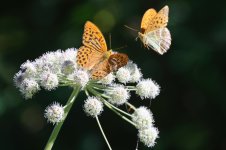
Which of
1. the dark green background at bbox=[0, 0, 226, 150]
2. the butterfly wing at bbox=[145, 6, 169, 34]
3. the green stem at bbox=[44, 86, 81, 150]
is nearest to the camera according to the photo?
the green stem at bbox=[44, 86, 81, 150]

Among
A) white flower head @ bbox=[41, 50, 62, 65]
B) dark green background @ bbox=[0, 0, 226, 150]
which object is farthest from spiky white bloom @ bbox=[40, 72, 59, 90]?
dark green background @ bbox=[0, 0, 226, 150]

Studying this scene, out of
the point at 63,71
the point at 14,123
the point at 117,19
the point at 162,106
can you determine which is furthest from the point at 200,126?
the point at 63,71

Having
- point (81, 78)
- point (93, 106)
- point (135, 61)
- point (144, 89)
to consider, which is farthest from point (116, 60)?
point (135, 61)

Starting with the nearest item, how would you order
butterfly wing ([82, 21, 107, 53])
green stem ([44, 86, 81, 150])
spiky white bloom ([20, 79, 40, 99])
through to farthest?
1. green stem ([44, 86, 81, 150])
2. butterfly wing ([82, 21, 107, 53])
3. spiky white bloom ([20, 79, 40, 99])

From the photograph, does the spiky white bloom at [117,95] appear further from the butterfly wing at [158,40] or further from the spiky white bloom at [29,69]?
the spiky white bloom at [29,69]

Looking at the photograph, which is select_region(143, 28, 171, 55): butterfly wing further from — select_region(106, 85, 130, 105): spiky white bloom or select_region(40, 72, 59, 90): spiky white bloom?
select_region(40, 72, 59, 90): spiky white bloom

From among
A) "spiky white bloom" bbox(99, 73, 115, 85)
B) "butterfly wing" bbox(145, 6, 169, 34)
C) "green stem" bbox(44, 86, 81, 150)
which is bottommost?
"green stem" bbox(44, 86, 81, 150)

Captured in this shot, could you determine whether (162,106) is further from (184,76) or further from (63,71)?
(63,71)

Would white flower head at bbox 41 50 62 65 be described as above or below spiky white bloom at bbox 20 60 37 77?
above
